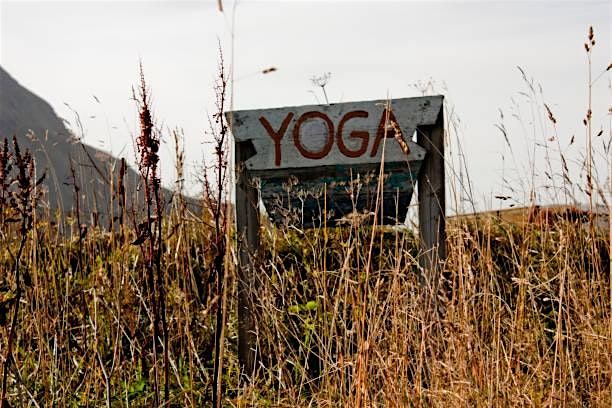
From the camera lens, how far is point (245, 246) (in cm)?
393

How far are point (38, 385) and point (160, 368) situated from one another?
536 mm

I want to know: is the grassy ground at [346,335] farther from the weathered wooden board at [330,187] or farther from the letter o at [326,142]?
the letter o at [326,142]

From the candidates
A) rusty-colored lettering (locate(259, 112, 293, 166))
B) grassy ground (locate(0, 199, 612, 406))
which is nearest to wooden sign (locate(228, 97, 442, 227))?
rusty-colored lettering (locate(259, 112, 293, 166))

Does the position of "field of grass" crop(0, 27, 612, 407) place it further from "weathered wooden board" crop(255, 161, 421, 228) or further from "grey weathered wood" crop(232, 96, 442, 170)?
"grey weathered wood" crop(232, 96, 442, 170)

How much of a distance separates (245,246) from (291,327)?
A: 45 cm

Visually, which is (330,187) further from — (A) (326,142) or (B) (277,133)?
(B) (277,133)

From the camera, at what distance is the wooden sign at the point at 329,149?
3773 mm

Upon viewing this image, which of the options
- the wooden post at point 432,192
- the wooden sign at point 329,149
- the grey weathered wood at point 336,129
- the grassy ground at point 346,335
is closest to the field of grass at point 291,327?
the grassy ground at point 346,335

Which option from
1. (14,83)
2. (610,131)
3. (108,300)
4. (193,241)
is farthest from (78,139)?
(14,83)

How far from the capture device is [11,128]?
107ft

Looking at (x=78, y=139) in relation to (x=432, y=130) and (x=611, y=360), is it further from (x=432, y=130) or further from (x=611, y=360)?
(x=611, y=360)

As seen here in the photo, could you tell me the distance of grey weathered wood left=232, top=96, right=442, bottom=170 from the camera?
377cm

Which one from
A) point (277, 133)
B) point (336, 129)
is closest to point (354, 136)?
point (336, 129)

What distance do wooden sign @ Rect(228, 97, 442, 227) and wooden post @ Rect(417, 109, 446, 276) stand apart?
0.18ft
